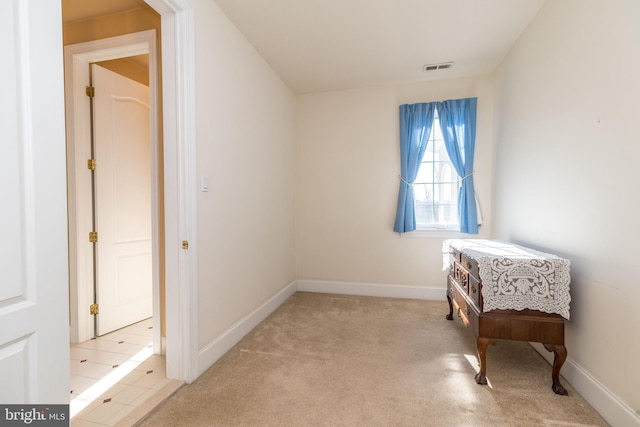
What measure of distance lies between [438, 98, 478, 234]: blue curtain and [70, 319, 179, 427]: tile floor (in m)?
3.25

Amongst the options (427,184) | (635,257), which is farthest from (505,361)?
(427,184)

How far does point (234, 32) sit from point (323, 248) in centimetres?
262

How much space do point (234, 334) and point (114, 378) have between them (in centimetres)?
83

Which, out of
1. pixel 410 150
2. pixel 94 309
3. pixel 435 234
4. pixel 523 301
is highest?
pixel 410 150

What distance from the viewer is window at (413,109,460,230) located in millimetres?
3547

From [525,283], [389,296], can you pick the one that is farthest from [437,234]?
[525,283]

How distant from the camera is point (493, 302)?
6.07 ft

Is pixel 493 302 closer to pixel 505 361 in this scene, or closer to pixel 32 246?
pixel 505 361

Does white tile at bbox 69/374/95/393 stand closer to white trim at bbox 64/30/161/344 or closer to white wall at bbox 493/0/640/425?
white trim at bbox 64/30/161/344

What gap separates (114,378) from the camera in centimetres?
197

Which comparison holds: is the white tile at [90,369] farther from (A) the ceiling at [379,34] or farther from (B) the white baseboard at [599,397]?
(B) the white baseboard at [599,397]

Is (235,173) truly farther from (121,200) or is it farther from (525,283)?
(525,283)

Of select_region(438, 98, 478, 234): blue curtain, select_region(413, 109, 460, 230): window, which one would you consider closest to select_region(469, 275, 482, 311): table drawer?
select_region(438, 98, 478, 234): blue curtain

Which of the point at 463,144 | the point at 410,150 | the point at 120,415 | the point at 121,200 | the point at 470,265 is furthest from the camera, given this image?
the point at 410,150
